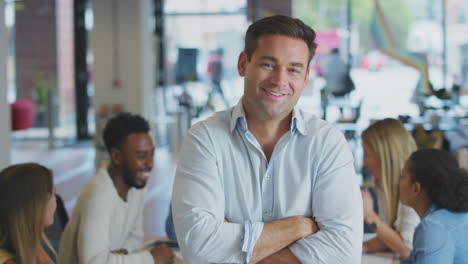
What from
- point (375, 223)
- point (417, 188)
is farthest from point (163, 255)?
point (417, 188)

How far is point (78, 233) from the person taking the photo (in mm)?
2770

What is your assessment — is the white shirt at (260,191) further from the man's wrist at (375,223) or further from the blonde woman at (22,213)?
the man's wrist at (375,223)

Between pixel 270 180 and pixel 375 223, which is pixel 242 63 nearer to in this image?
pixel 270 180

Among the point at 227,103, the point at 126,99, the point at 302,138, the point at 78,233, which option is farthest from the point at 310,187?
the point at 227,103

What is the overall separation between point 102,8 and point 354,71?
17.1 feet

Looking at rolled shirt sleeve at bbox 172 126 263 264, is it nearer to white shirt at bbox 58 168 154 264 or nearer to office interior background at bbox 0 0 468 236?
white shirt at bbox 58 168 154 264

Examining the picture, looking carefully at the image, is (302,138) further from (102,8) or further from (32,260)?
(102,8)

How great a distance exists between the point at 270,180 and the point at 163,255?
3.40 ft

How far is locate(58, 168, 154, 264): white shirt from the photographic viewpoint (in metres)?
2.65

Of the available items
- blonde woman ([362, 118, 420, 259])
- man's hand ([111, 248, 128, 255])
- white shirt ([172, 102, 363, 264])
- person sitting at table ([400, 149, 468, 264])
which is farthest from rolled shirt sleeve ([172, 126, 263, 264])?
blonde woman ([362, 118, 420, 259])

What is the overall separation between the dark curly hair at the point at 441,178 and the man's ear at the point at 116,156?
4.43 feet

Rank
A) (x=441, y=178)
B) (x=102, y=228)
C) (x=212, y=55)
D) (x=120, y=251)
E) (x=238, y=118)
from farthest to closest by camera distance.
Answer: (x=212, y=55) → (x=120, y=251) → (x=102, y=228) → (x=441, y=178) → (x=238, y=118)

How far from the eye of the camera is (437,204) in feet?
8.04

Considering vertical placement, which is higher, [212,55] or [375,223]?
[212,55]
